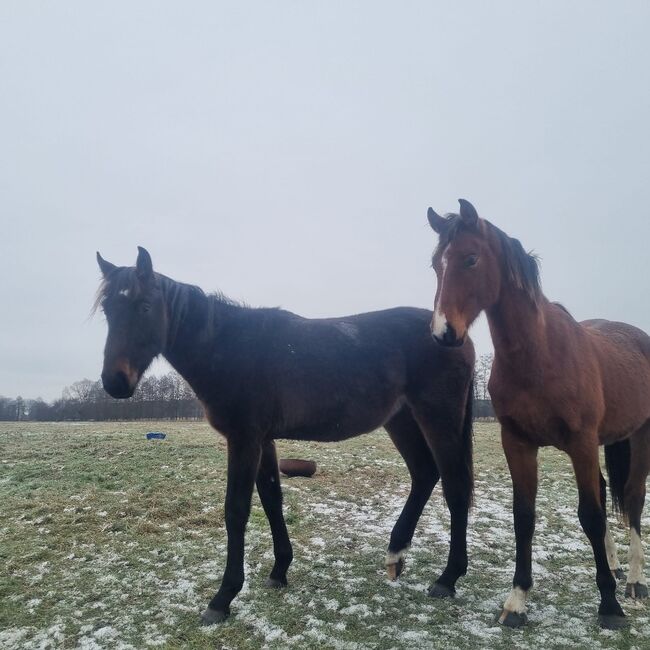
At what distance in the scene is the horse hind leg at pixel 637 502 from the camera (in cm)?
402

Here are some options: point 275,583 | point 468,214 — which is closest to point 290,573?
point 275,583

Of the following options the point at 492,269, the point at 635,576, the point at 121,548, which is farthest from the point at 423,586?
the point at 121,548

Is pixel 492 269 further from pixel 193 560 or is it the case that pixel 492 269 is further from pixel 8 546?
pixel 8 546

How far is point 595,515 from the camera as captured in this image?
3.53 metres

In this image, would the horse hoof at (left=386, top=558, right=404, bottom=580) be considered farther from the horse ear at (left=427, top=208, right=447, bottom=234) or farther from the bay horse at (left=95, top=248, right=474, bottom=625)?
the horse ear at (left=427, top=208, right=447, bottom=234)

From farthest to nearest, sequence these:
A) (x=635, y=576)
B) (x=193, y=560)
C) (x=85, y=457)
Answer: (x=85, y=457)
(x=193, y=560)
(x=635, y=576)

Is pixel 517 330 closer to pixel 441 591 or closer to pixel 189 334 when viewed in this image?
pixel 441 591

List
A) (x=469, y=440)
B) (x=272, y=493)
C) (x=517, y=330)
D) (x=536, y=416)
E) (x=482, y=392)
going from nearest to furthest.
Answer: (x=536, y=416) → (x=517, y=330) → (x=272, y=493) → (x=469, y=440) → (x=482, y=392)

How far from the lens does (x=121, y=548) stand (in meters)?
5.27

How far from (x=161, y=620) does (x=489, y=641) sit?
2.35 meters

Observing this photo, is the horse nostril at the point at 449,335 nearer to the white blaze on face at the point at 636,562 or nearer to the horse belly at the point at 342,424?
the horse belly at the point at 342,424

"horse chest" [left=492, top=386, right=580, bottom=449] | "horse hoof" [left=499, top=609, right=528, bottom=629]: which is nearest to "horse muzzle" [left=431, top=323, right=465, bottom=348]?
"horse chest" [left=492, top=386, right=580, bottom=449]

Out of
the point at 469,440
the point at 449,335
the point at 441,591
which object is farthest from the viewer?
the point at 469,440

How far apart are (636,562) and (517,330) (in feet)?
7.33
